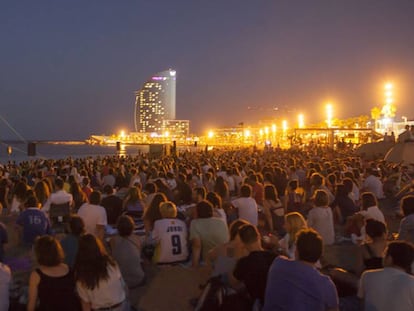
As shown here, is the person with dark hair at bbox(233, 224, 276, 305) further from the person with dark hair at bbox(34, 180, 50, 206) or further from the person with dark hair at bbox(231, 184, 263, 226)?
the person with dark hair at bbox(34, 180, 50, 206)

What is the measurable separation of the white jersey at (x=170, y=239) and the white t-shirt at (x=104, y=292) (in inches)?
80.9

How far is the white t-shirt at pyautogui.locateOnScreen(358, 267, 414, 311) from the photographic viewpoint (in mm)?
3371

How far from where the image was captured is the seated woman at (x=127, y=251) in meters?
5.69

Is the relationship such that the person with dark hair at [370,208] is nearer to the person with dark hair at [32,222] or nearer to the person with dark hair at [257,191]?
the person with dark hair at [257,191]

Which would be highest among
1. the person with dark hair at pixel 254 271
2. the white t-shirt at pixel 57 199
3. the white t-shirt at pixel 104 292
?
the white t-shirt at pixel 57 199

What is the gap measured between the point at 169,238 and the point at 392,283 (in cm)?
350

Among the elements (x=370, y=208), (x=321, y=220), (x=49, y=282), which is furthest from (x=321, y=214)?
(x=49, y=282)

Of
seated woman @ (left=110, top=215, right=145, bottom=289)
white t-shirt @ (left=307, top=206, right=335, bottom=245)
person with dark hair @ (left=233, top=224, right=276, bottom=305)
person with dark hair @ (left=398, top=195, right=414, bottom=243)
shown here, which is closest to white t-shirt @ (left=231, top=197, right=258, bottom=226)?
white t-shirt @ (left=307, top=206, right=335, bottom=245)

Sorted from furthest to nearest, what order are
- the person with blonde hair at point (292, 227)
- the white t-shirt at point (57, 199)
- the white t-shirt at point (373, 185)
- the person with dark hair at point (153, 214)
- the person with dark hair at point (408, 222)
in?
the white t-shirt at point (373, 185) → the white t-shirt at point (57, 199) → the person with dark hair at point (153, 214) → the person with dark hair at point (408, 222) → the person with blonde hair at point (292, 227)

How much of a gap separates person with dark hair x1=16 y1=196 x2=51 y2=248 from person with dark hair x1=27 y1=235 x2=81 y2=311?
129 inches

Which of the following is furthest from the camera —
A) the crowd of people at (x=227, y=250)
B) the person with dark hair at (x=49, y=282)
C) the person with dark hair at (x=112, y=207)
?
the person with dark hair at (x=112, y=207)

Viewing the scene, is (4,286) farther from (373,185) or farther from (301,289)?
(373,185)

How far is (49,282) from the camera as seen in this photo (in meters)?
4.15

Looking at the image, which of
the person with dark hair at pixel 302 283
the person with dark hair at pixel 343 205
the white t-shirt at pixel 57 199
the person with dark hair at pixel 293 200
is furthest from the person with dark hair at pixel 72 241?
the person with dark hair at pixel 343 205
